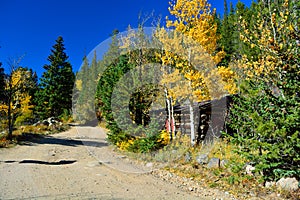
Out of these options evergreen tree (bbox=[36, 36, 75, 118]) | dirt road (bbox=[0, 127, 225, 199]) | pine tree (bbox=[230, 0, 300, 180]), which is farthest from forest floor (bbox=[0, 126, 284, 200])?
evergreen tree (bbox=[36, 36, 75, 118])

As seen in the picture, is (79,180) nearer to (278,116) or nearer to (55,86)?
(278,116)

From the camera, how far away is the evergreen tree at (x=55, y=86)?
34750 mm

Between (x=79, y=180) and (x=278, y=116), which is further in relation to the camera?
(x=79, y=180)

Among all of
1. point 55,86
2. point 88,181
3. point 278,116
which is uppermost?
point 55,86

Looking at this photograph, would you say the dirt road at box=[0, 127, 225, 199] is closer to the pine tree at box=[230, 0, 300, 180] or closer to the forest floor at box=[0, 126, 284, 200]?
the forest floor at box=[0, 126, 284, 200]

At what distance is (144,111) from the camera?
11.3 m

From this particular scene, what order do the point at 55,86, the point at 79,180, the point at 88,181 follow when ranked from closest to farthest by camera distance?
the point at 88,181
the point at 79,180
the point at 55,86

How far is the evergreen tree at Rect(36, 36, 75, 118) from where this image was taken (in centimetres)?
3475

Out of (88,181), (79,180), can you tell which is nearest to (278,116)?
(88,181)

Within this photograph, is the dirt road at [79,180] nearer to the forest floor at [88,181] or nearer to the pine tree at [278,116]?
the forest floor at [88,181]

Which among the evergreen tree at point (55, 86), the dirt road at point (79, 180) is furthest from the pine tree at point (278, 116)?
the evergreen tree at point (55, 86)

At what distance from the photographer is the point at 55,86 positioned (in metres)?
36.1

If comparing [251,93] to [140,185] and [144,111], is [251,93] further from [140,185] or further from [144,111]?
[144,111]

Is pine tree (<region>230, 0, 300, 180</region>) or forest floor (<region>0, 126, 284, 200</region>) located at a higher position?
pine tree (<region>230, 0, 300, 180</region>)
